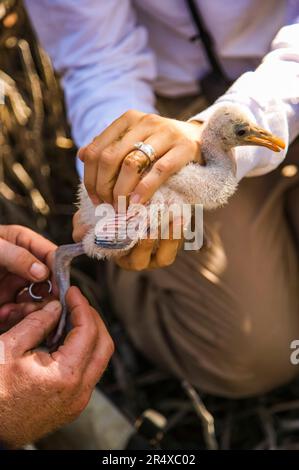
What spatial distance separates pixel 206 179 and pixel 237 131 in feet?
0.31

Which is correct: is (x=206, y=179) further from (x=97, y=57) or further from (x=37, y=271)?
(x=97, y=57)

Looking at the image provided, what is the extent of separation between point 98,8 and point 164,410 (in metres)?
1.01

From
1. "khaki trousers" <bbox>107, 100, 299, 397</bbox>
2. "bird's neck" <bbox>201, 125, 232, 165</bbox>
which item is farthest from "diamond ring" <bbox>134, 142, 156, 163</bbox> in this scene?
"khaki trousers" <bbox>107, 100, 299, 397</bbox>

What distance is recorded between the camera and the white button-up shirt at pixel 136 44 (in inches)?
54.2

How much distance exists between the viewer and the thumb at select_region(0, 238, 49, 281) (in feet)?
3.84

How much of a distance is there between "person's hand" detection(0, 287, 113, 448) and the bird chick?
14 centimetres

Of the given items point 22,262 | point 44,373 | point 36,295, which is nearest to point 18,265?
point 22,262

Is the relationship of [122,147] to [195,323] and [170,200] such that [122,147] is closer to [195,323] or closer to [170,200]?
[170,200]

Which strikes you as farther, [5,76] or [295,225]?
[5,76]

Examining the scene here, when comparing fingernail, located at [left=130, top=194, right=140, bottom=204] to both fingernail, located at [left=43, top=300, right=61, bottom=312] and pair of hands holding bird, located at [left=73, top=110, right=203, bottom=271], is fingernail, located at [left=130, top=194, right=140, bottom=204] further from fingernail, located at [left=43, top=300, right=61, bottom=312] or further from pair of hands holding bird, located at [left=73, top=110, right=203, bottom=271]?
fingernail, located at [left=43, top=300, right=61, bottom=312]

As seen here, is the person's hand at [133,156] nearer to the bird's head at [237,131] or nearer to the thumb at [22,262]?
the bird's head at [237,131]

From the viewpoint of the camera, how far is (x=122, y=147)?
104 cm

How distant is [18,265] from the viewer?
117 centimetres
